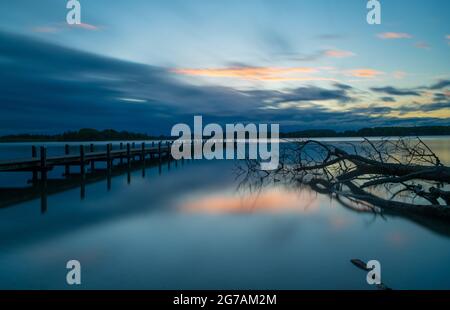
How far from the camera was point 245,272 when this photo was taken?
4926mm

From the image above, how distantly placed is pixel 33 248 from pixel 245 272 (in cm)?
418

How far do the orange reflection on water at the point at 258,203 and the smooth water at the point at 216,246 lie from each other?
1.4 inches

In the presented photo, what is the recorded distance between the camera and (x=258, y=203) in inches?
429

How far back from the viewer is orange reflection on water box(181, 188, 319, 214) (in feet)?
32.5

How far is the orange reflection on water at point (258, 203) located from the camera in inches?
390

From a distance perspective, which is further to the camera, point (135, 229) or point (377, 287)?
point (135, 229)

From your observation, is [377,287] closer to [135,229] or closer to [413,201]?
[135,229]

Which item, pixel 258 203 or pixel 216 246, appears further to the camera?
pixel 258 203

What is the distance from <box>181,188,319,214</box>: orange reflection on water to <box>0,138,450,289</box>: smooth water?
0.12 feet

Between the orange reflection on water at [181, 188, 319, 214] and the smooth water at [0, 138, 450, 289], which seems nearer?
the smooth water at [0, 138, 450, 289]

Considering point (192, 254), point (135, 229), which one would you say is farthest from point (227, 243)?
point (135, 229)

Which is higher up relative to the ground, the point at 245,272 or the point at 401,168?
the point at 401,168

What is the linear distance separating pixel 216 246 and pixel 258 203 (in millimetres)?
4703
